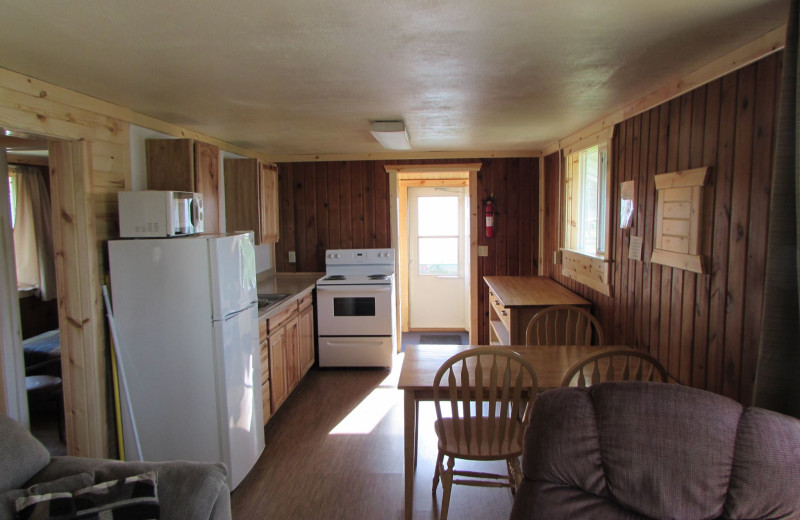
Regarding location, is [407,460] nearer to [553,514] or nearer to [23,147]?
[553,514]

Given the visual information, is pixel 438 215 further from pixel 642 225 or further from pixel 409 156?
pixel 642 225

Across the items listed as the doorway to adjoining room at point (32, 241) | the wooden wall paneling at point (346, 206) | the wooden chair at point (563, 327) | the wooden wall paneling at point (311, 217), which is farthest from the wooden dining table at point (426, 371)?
the doorway to adjoining room at point (32, 241)

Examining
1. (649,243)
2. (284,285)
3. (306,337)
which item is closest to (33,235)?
(284,285)

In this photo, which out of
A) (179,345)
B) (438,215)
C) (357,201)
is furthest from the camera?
(438,215)

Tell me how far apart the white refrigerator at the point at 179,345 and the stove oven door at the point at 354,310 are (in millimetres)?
1946

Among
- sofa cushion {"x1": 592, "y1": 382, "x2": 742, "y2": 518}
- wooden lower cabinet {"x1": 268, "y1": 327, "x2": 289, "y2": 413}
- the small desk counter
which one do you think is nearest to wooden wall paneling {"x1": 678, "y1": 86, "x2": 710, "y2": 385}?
sofa cushion {"x1": 592, "y1": 382, "x2": 742, "y2": 518}

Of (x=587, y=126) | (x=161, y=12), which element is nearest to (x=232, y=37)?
(x=161, y=12)

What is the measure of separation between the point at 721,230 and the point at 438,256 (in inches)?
174

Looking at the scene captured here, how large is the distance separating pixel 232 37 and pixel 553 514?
183cm

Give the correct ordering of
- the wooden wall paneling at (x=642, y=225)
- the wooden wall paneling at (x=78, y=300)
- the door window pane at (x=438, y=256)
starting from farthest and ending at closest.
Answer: the door window pane at (x=438, y=256)
the wooden wall paneling at (x=642, y=225)
the wooden wall paneling at (x=78, y=300)

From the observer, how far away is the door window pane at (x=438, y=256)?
6.25 meters

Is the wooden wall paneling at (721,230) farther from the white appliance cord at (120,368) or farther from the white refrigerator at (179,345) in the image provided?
the white appliance cord at (120,368)

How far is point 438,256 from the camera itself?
6.27 metres

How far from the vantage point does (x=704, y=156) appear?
2064 millimetres
